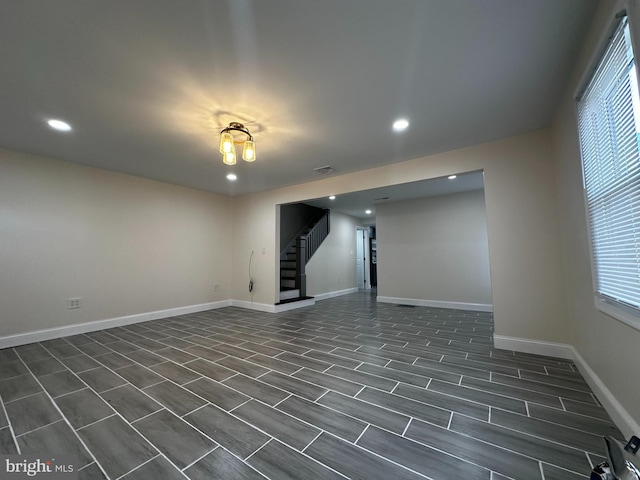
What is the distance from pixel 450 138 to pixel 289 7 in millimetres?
2367

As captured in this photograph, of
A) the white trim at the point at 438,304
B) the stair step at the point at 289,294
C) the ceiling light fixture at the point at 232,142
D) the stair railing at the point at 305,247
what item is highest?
the ceiling light fixture at the point at 232,142

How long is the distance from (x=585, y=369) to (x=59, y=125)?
18.6 feet

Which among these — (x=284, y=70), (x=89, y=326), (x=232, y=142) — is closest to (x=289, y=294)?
(x=89, y=326)

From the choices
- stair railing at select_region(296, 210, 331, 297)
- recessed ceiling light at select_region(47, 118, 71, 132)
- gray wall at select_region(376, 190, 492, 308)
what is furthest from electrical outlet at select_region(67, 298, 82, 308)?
gray wall at select_region(376, 190, 492, 308)

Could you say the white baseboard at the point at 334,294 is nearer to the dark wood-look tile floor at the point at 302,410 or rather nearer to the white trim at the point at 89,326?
the white trim at the point at 89,326

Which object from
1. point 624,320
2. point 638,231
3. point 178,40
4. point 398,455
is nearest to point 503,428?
point 398,455

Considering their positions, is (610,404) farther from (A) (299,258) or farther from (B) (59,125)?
(B) (59,125)

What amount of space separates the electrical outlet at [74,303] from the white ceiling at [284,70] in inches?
84.3

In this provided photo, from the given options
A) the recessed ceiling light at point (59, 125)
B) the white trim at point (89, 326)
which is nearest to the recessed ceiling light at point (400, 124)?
the recessed ceiling light at point (59, 125)

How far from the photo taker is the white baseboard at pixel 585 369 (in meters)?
1.50

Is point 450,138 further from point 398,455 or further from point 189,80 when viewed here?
point 398,455

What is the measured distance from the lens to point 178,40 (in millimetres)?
1639

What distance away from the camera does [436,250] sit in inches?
228

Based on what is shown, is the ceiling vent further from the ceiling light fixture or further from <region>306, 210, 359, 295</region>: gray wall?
<region>306, 210, 359, 295</region>: gray wall
